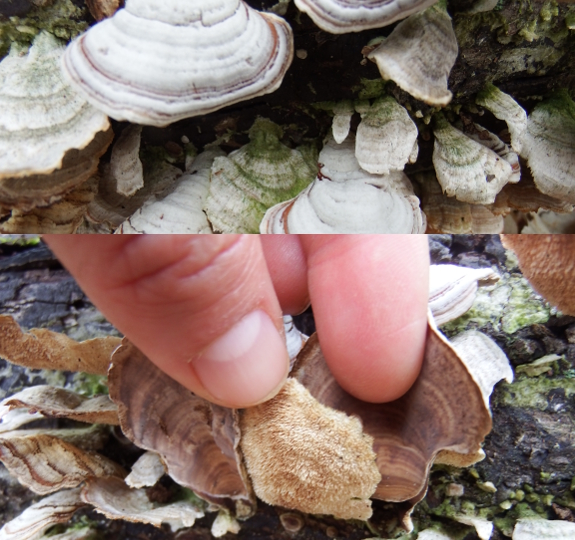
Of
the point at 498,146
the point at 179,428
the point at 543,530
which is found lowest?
the point at 543,530

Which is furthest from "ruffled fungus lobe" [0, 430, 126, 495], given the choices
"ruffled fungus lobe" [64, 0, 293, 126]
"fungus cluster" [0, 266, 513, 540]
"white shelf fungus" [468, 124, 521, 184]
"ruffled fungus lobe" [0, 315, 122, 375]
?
"white shelf fungus" [468, 124, 521, 184]

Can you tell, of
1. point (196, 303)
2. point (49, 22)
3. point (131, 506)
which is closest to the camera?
point (196, 303)

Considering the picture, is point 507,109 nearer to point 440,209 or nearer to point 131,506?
point 440,209

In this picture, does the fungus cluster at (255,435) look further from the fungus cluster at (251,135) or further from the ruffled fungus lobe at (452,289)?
the fungus cluster at (251,135)

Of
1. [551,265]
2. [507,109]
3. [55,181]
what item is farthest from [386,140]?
[55,181]

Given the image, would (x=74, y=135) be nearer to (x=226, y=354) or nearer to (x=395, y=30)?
(x=226, y=354)

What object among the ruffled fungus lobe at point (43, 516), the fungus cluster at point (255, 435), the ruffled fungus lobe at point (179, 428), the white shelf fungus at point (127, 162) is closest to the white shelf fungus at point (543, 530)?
the fungus cluster at point (255, 435)
